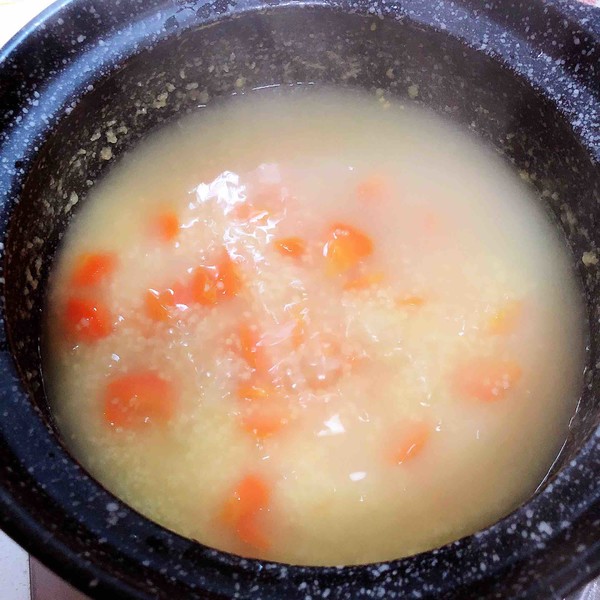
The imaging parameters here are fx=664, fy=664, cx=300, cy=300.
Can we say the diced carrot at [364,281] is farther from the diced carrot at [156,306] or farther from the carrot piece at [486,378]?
the diced carrot at [156,306]

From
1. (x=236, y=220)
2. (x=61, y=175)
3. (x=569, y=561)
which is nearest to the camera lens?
(x=569, y=561)

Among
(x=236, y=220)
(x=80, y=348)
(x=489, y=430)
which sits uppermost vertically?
(x=236, y=220)

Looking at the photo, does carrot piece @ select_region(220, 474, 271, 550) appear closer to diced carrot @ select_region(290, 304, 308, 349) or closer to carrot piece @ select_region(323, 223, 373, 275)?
diced carrot @ select_region(290, 304, 308, 349)

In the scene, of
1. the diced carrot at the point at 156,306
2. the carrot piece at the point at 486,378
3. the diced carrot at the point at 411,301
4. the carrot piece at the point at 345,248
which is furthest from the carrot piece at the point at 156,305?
the carrot piece at the point at 486,378

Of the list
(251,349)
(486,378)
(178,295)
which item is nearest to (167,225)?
(178,295)

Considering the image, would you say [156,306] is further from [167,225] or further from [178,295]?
[167,225]

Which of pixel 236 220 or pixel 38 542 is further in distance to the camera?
pixel 236 220

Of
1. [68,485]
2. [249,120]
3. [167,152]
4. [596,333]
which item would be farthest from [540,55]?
[68,485]

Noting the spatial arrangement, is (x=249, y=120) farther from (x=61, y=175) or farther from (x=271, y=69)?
Result: (x=61, y=175)
